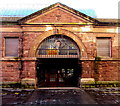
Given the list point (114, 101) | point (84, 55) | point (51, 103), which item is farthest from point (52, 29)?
point (114, 101)

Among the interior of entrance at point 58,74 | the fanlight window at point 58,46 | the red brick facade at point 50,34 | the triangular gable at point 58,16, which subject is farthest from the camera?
the interior of entrance at point 58,74

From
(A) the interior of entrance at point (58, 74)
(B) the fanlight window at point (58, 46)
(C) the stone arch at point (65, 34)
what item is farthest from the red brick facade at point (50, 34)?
(A) the interior of entrance at point (58, 74)

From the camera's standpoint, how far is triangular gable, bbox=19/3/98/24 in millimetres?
8930

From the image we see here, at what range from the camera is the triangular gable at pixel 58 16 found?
8.93 meters

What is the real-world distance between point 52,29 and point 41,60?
2855mm

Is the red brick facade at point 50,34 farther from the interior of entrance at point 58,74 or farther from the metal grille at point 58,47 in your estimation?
the interior of entrance at point 58,74

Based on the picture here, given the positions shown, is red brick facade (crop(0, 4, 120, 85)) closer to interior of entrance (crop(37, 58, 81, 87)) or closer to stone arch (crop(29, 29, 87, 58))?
stone arch (crop(29, 29, 87, 58))

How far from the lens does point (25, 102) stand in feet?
20.2

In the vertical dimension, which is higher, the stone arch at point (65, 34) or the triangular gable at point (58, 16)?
the triangular gable at point (58, 16)

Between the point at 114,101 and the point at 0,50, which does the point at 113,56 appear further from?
the point at 0,50

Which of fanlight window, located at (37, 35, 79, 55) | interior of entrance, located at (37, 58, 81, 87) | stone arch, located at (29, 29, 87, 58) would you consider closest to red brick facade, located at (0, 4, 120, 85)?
stone arch, located at (29, 29, 87, 58)

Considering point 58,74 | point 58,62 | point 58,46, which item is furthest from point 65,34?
point 58,74

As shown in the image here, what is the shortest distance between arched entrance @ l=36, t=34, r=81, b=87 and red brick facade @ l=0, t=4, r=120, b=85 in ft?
1.50

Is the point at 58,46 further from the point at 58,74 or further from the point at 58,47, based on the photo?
the point at 58,74
